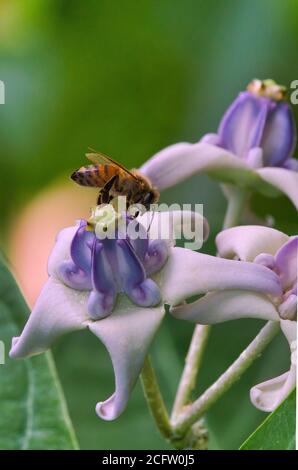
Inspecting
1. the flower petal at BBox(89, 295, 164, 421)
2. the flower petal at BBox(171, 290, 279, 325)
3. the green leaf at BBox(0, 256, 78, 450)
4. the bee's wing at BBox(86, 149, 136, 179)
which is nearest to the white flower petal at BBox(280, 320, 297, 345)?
the flower petal at BBox(171, 290, 279, 325)

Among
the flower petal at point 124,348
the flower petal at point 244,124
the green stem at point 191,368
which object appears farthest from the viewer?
the flower petal at point 244,124

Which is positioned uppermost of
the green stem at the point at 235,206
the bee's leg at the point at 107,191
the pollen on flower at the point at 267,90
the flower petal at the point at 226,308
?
the pollen on flower at the point at 267,90

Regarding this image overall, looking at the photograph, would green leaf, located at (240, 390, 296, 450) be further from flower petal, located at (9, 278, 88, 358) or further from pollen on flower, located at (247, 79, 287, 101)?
pollen on flower, located at (247, 79, 287, 101)

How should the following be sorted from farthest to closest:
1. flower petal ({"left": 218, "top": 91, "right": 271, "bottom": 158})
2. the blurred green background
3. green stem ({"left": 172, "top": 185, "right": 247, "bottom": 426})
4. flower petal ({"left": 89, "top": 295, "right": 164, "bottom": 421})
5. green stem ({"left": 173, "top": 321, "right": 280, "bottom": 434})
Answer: the blurred green background
flower petal ({"left": 218, "top": 91, "right": 271, "bottom": 158})
green stem ({"left": 172, "top": 185, "right": 247, "bottom": 426})
green stem ({"left": 173, "top": 321, "right": 280, "bottom": 434})
flower petal ({"left": 89, "top": 295, "right": 164, "bottom": 421})

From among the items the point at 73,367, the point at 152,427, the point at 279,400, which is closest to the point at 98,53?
the point at 73,367

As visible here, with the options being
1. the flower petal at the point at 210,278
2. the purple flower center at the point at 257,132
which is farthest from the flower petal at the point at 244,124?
the flower petal at the point at 210,278

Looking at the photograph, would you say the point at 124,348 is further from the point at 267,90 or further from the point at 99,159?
the point at 267,90

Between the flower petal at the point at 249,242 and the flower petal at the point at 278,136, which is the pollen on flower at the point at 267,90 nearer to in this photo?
the flower petal at the point at 278,136

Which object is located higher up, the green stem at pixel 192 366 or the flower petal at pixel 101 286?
the flower petal at pixel 101 286
